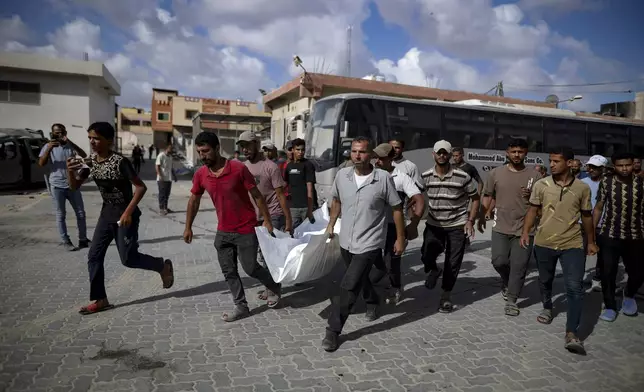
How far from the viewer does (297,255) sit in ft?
14.4

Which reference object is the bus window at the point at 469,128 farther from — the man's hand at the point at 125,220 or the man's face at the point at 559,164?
the man's hand at the point at 125,220

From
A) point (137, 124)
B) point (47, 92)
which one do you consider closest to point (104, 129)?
point (47, 92)

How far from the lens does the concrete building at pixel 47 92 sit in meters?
21.4

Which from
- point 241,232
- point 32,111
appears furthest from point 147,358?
point 32,111

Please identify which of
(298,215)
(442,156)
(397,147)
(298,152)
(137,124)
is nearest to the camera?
(442,156)

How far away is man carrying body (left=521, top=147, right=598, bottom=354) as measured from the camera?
3.86 m

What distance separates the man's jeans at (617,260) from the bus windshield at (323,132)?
6770 mm

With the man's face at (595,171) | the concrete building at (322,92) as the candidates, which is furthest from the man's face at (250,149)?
the concrete building at (322,92)

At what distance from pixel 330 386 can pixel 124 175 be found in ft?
9.63

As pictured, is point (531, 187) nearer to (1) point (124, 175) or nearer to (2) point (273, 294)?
(2) point (273, 294)

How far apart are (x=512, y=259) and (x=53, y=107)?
2425cm

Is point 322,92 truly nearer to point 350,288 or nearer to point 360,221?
point 360,221

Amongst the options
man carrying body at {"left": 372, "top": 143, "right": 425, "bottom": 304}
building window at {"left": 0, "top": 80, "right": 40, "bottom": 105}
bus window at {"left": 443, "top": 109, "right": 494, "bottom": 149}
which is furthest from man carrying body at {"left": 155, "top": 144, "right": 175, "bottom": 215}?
building window at {"left": 0, "top": 80, "right": 40, "bottom": 105}

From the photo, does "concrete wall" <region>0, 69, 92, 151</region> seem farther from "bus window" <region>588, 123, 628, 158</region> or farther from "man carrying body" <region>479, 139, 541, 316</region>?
"bus window" <region>588, 123, 628, 158</region>
